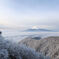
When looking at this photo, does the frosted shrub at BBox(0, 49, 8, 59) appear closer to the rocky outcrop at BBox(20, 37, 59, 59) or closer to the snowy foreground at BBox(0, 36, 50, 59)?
the snowy foreground at BBox(0, 36, 50, 59)

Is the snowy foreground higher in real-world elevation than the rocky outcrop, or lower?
higher

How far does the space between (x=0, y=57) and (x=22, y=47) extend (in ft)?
1.79

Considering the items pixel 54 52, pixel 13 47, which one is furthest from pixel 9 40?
pixel 54 52

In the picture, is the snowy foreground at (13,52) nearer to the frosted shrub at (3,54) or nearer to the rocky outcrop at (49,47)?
the frosted shrub at (3,54)

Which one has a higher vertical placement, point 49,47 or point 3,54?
point 3,54

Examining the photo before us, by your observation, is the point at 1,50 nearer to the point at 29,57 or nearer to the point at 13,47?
the point at 13,47

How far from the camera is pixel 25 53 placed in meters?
2.12

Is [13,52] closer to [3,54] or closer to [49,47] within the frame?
[3,54]

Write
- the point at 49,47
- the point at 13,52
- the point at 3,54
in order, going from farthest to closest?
the point at 49,47, the point at 13,52, the point at 3,54

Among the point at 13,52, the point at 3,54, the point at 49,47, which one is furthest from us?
the point at 49,47

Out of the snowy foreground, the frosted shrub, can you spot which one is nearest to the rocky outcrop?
the snowy foreground

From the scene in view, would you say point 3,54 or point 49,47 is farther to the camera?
point 49,47

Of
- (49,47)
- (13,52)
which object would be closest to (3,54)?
(13,52)

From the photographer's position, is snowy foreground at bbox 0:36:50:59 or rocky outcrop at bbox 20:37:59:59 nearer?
snowy foreground at bbox 0:36:50:59
